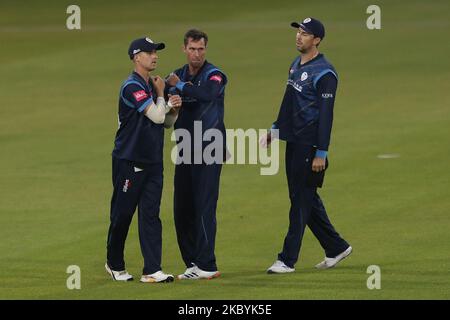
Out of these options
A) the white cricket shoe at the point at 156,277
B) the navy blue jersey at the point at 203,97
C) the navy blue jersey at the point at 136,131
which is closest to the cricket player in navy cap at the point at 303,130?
the navy blue jersey at the point at 203,97

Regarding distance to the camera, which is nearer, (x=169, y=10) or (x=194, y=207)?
(x=194, y=207)

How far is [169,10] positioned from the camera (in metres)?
40.0

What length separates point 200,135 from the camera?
14.1 meters

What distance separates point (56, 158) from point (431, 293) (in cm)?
1000

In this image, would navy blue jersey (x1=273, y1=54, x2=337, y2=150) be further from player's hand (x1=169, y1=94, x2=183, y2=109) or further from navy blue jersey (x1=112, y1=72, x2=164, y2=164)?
navy blue jersey (x1=112, y1=72, x2=164, y2=164)

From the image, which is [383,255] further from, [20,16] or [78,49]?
[20,16]

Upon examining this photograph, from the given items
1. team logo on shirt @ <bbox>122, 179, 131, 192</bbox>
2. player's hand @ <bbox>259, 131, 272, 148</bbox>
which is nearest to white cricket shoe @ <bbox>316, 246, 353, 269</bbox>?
player's hand @ <bbox>259, 131, 272, 148</bbox>

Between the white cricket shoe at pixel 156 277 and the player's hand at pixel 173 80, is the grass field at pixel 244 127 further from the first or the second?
the player's hand at pixel 173 80

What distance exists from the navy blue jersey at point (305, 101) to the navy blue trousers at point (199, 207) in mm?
815

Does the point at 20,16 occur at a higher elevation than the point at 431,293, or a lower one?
higher

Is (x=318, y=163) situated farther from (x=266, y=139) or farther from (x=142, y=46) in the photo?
(x=142, y=46)

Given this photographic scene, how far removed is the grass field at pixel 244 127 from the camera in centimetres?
1432

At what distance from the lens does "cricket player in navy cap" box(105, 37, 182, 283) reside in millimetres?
13805

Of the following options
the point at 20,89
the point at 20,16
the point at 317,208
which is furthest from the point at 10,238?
the point at 20,16
